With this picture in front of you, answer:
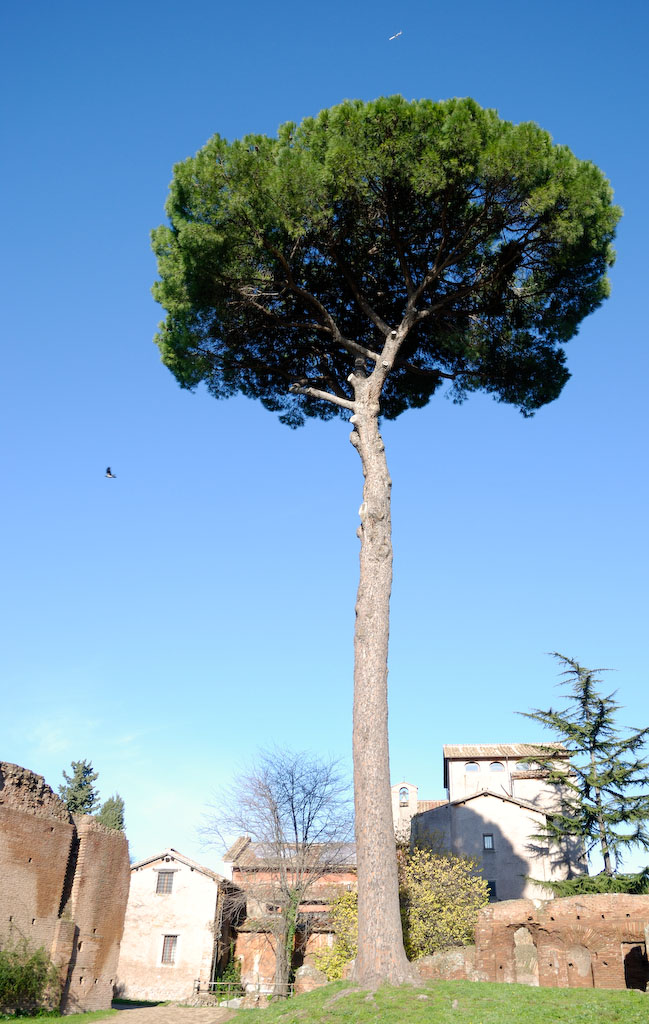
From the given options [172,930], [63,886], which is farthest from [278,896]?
[63,886]

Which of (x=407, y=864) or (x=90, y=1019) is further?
(x=407, y=864)

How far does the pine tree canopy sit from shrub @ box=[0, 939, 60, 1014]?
13132 millimetres

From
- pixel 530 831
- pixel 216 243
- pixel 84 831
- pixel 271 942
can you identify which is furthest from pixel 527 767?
pixel 216 243

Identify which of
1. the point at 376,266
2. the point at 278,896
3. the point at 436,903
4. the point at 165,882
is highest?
the point at 376,266

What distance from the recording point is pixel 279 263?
599 inches

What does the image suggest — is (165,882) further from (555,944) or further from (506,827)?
(555,944)

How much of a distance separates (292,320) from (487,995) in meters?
12.7

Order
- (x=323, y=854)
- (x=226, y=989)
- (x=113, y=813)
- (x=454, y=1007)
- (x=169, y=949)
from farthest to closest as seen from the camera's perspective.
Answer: (x=113, y=813) → (x=169, y=949) → (x=226, y=989) → (x=323, y=854) → (x=454, y=1007)

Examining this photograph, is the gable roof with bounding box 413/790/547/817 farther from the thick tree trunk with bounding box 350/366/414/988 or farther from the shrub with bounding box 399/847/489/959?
the thick tree trunk with bounding box 350/366/414/988

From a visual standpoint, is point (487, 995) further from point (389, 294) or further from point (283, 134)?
point (283, 134)

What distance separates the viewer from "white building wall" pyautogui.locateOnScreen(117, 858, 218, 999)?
29.3m

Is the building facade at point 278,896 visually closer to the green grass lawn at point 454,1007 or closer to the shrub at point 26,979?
the shrub at point 26,979

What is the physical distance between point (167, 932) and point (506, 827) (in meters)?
14.3

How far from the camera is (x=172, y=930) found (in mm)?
30141
